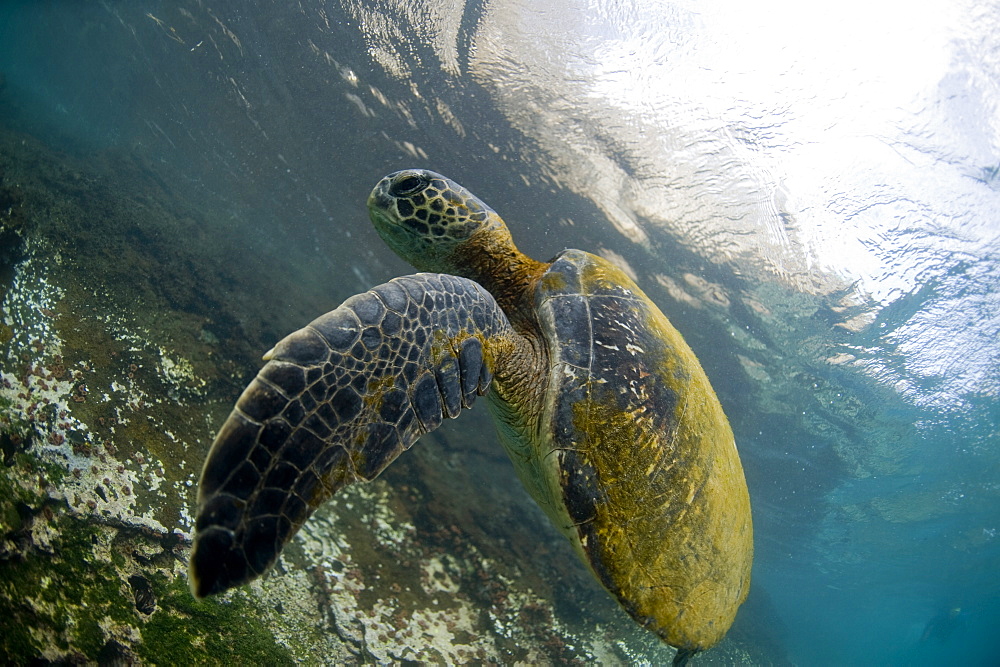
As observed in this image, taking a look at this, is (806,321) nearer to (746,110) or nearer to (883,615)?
(746,110)

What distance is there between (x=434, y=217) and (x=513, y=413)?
1491mm

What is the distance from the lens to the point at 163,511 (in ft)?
10.7

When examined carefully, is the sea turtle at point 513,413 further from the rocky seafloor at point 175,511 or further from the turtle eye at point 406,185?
the rocky seafloor at point 175,511

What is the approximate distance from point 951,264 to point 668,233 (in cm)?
503

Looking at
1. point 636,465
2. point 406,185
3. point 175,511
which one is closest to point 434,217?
point 406,185

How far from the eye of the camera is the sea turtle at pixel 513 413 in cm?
133

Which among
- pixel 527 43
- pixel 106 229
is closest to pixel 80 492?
pixel 106 229

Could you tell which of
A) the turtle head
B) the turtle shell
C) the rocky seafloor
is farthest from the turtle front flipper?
the rocky seafloor

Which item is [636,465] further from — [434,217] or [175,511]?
[175,511]

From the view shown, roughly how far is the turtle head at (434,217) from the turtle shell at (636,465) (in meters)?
0.70

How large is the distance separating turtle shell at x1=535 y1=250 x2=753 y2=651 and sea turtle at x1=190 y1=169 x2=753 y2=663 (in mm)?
11

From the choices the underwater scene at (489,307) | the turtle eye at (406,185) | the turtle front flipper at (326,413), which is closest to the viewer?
the turtle front flipper at (326,413)

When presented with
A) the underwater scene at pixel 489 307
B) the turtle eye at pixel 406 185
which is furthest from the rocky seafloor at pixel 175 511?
the turtle eye at pixel 406 185

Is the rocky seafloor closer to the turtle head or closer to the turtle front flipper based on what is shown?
the turtle front flipper
